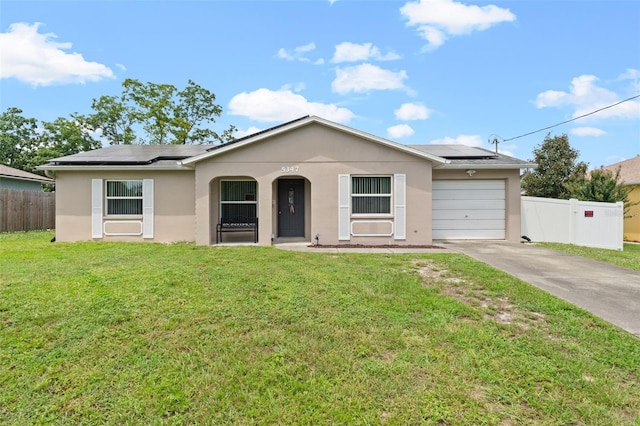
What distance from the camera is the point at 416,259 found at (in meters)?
8.13

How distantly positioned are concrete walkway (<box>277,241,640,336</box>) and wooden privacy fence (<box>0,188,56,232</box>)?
13.8 metres

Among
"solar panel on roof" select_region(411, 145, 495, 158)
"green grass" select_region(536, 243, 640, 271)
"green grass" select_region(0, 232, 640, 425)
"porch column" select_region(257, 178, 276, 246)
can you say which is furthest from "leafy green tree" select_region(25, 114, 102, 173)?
"green grass" select_region(536, 243, 640, 271)

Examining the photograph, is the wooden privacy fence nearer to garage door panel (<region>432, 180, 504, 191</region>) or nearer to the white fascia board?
the white fascia board

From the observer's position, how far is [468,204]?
12.5m

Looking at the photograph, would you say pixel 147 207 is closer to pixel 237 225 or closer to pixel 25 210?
pixel 237 225

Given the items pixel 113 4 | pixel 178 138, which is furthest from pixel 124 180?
pixel 178 138

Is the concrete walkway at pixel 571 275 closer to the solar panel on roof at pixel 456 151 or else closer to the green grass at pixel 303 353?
the green grass at pixel 303 353

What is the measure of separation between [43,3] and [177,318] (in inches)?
496

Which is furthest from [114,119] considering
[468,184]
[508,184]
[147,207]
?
[508,184]

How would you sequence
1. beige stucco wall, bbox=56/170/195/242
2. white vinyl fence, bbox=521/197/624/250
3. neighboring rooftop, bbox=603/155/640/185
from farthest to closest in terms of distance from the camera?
neighboring rooftop, bbox=603/155/640/185 < beige stucco wall, bbox=56/170/195/242 < white vinyl fence, bbox=521/197/624/250

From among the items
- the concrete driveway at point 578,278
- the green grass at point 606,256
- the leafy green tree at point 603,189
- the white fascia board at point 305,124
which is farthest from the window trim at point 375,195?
the leafy green tree at point 603,189

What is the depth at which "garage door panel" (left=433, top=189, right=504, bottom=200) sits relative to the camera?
1241 centimetres

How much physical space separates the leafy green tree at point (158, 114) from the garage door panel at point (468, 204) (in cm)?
2481

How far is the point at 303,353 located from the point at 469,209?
35.5 ft
